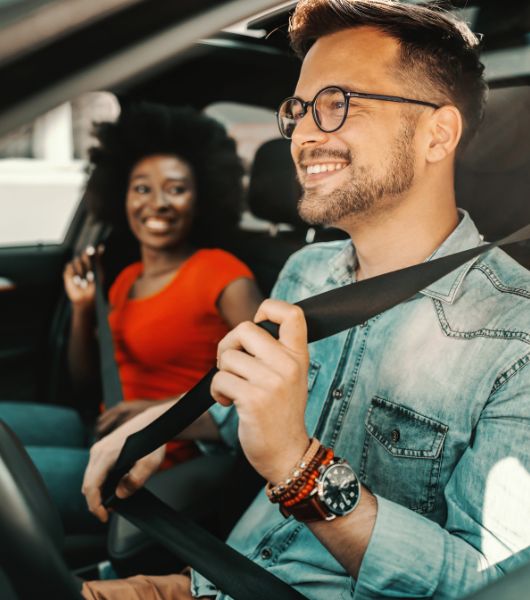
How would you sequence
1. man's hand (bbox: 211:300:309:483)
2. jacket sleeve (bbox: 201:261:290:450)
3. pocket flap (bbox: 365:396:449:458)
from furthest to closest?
jacket sleeve (bbox: 201:261:290:450), pocket flap (bbox: 365:396:449:458), man's hand (bbox: 211:300:309:483)

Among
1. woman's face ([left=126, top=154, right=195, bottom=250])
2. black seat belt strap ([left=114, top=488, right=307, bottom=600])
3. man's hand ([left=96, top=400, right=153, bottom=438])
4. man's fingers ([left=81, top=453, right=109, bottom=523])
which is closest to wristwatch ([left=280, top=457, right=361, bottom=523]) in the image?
black seat belt strap ([left=114, top=488, right=307, bottom=600])

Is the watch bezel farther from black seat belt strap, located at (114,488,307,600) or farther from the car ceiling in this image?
the car ceiling

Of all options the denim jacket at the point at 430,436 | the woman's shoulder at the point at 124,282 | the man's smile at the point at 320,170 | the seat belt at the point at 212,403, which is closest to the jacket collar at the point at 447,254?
the denim jacket at the point at 430,436

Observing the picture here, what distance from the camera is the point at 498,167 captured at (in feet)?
3.99

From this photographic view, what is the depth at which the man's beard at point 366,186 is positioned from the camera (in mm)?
1099

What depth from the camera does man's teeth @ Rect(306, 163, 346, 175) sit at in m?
1.12

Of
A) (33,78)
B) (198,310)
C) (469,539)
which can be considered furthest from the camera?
(198,310)

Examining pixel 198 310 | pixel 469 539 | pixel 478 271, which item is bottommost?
pixel 469 539

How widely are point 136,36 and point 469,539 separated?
719 millimetres

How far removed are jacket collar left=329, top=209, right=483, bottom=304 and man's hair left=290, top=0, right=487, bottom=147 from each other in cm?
17

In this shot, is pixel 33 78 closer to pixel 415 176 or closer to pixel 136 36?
pixel 136 36

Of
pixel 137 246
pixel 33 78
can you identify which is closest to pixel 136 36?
pixel 33 78

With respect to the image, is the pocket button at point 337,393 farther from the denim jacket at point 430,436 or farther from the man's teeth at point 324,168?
the man's teeth at point 324,168

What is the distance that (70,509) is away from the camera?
1.56 meters
